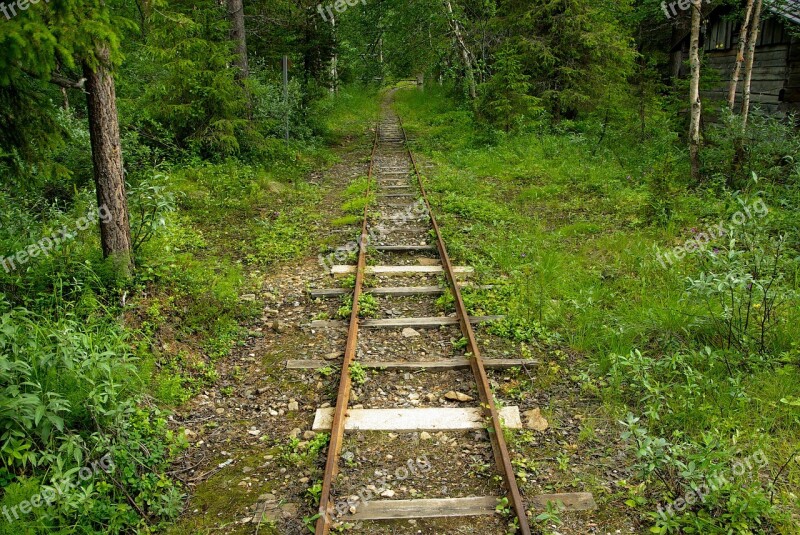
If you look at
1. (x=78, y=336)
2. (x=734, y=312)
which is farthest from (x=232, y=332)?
(x=734, y=312)

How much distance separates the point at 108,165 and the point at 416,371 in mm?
3920

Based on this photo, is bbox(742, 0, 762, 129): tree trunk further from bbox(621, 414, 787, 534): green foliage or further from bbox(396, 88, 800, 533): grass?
bbox(621, 414, 787, 534): green foliage

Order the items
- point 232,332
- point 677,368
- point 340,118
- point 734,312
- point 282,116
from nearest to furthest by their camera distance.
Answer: point 677,368 < point 734,312 < point 232,332 < point 282,116 < point 340,118

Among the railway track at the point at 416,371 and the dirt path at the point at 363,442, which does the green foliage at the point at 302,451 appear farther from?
the railway track at the point at 416,371

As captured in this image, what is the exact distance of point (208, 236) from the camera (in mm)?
9297

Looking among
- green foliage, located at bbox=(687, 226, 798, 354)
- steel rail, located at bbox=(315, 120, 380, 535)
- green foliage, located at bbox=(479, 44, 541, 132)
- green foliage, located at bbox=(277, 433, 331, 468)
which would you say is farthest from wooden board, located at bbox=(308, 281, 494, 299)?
green foliage, located at bbox=(479, 44, 541, 132)

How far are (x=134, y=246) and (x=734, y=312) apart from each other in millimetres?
6831

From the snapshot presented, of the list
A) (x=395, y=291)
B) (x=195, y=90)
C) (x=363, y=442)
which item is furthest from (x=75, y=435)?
(x=195, y=90)

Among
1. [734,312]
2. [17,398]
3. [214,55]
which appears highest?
[214,55]

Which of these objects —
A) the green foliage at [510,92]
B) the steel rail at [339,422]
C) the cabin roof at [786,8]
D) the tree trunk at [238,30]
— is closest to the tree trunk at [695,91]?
the cabin roof at [786,8]

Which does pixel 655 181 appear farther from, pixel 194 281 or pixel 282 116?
pixel 282 116

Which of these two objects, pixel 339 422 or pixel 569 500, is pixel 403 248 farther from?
pixel 569 500

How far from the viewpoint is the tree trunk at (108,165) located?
5582mm

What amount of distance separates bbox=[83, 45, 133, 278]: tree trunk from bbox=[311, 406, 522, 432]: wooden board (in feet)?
10.1
